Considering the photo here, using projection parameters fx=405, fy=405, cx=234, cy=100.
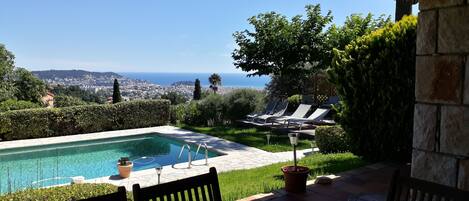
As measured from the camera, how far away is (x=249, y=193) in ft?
17.1

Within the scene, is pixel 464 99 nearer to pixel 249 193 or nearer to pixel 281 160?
pixel 249 193

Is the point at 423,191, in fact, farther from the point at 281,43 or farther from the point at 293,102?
the point at 293,102

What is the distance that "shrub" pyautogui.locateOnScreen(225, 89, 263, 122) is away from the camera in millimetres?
15898

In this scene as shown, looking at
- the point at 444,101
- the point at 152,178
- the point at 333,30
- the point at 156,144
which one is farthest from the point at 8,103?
the point at 444,101

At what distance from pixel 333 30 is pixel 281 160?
705cm

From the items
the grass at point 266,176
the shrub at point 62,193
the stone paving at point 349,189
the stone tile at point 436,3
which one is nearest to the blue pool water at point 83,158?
the grass at point 266,176

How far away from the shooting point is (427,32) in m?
2.50

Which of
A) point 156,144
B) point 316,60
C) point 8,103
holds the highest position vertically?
point 316,60

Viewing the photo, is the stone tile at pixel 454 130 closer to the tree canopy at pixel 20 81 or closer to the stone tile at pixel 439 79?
the stone tile at pixel 439 79

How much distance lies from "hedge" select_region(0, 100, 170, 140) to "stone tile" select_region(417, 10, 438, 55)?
45.0 feet

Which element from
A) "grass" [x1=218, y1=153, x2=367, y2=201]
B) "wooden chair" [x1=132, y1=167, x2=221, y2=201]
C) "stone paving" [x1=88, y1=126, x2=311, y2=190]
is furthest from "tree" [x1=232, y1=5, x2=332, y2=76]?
"wooden chair" [x1=132, y1=167, x2=221, y2=201]

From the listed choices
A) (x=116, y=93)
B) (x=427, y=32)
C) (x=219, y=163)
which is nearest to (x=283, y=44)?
(x=219, y=163)

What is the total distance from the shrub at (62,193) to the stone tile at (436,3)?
137 inches

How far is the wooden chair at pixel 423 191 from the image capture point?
1834mm
